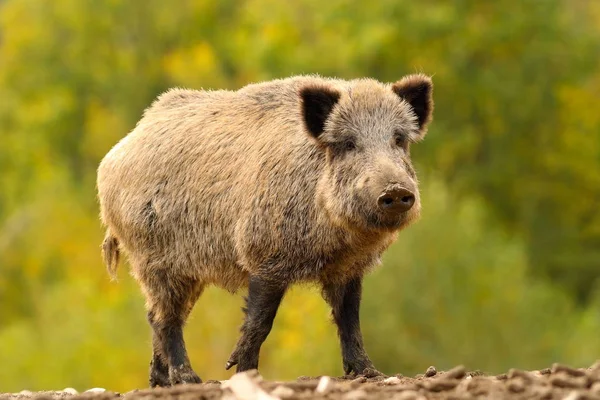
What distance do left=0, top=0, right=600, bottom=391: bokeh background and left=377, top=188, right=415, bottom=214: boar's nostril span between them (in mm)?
24782

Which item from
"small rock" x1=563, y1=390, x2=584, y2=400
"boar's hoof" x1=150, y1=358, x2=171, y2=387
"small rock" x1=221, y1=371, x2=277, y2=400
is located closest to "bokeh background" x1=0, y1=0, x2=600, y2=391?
"boar's hoof" x1=150, y1=358, x2=171, y2=387

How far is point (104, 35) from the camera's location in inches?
2638

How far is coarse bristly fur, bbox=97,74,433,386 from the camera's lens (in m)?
11.1

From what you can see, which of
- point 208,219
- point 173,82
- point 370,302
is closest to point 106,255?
point 208,219

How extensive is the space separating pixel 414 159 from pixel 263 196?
3798 centimetres

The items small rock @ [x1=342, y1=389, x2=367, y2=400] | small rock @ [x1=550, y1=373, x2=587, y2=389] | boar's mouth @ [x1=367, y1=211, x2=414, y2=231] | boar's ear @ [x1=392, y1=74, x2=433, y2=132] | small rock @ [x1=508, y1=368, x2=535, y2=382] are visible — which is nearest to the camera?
small rock @ [x1=342, y1=389, x2=367, y2=400]

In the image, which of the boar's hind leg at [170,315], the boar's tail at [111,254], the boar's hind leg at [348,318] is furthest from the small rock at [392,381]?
the boar's tail at [111,254]

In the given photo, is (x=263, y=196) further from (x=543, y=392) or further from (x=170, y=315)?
(x=543, y=392)

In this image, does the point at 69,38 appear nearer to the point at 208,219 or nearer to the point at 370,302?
the point at 370,302

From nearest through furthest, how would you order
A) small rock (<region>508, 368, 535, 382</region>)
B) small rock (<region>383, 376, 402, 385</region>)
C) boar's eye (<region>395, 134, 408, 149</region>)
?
small rock (<region>508, 368, 535, 382</region>) < small rock (<region>383, 376, 402, 385</region>) < boar's eye (<region>395, 134, 408, 149</region>)

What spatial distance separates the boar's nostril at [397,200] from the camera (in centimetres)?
1045

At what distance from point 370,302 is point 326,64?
1457cm

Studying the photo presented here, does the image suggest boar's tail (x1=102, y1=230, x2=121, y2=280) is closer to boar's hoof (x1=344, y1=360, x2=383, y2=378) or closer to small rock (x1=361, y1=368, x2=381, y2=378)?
boar's hoof (x1=344, y1=360, x2=383, y2=378)

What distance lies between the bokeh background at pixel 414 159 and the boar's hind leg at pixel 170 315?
22.4 meters
